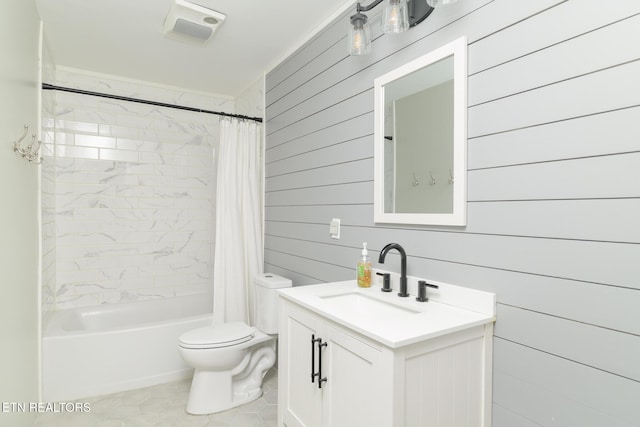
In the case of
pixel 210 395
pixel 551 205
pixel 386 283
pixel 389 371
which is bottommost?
pixel 210 395

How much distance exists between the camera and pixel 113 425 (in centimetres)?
197

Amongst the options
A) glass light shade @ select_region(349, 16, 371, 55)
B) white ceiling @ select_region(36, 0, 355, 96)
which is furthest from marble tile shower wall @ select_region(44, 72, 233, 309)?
glass light shade @ select_region(349, 16, 371, 55)

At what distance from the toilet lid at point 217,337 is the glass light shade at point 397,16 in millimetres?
1914

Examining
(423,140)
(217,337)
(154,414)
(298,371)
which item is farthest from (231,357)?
(423,140)

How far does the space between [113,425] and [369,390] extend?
1.76 meters

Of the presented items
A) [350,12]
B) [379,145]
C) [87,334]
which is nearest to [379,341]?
[379,145]

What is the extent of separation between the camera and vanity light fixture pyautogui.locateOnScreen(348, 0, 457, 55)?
1.43 m

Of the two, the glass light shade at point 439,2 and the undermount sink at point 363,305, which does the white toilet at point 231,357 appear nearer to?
the undermount sink at point 363,305

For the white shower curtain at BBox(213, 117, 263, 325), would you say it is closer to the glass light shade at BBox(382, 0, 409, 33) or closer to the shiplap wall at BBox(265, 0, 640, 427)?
the shiplap wall at BBox(265, 0, 640, 427)

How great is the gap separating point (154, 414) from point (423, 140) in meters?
2.24

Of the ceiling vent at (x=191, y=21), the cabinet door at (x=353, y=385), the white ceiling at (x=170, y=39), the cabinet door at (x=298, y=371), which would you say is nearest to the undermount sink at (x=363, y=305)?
the cabinet door at (x=298, y=371)

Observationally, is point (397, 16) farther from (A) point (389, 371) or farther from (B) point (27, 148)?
(B) point (27, 148)

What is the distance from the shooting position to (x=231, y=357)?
2.11 m

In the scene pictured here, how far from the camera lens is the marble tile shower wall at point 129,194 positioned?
9.74ft
